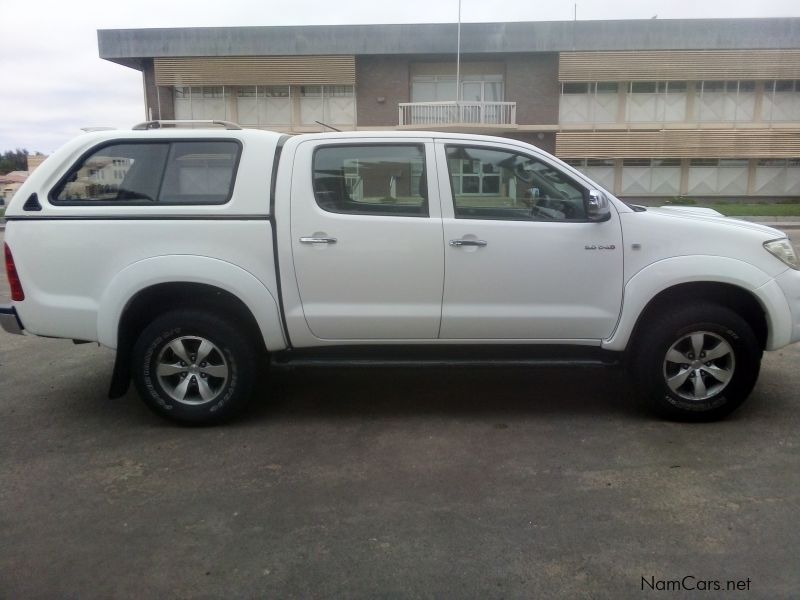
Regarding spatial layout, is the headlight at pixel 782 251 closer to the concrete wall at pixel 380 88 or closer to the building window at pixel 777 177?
the concrete wall at pixel 380 88

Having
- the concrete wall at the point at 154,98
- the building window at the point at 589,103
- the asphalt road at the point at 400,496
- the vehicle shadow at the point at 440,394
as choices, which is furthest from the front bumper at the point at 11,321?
the concrete wall at the point at 154,98

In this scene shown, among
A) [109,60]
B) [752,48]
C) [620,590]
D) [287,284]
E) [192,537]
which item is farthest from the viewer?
[109,60]

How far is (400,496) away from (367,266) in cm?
156

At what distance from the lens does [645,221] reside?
15.2 ft

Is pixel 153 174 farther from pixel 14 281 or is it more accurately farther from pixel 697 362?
pixel 697 362

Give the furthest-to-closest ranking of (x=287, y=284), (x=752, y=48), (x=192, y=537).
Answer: (x=752, y=48) → (x=287, y=284) → (x=192, y=537)

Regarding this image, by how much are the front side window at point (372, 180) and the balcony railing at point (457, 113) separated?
27129 millimetres

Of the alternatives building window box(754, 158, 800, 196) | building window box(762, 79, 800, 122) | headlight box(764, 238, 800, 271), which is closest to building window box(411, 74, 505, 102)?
building window box(762, 79, 800, 122)

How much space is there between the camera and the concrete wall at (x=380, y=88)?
3222 centimetres

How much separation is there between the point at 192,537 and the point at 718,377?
347cm

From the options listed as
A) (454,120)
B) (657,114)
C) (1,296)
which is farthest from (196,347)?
(657,114)

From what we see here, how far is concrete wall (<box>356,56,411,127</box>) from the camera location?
32.2 metres

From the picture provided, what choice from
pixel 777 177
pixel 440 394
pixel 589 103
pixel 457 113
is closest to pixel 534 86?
pixel 589 103

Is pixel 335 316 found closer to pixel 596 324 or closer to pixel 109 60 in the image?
pixel 596 324
